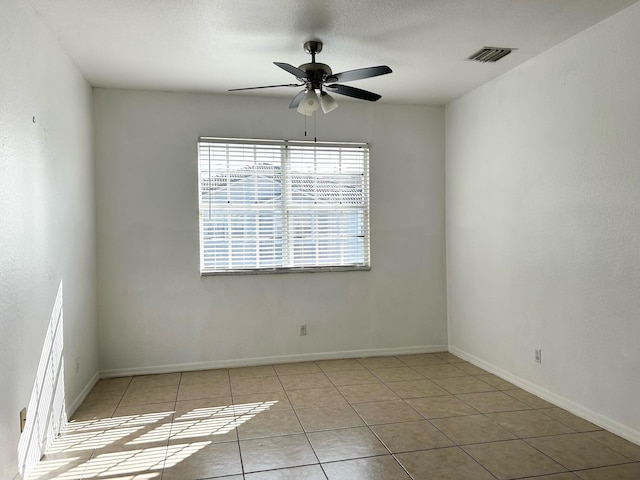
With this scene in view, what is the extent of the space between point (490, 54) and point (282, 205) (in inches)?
92.2

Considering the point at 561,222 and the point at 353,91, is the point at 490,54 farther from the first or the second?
the point at 561,222

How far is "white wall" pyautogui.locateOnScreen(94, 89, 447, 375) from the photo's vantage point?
463 cm

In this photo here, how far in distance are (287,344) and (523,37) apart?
11.2 ft

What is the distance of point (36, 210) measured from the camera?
2.96 metres

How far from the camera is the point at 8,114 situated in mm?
2559

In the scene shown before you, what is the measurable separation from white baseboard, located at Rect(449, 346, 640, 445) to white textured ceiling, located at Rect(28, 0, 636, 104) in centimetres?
263

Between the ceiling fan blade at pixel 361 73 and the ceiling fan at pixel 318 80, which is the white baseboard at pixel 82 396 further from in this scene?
the ceiling fan blade at pixel 361 73

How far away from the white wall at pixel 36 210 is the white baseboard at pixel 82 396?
0.04 meters

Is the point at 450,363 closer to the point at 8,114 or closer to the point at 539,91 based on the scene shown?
the point at 539,91

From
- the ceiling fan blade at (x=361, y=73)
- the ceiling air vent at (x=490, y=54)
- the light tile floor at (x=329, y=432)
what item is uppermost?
the ceiling air vent at (x=490, y=54)

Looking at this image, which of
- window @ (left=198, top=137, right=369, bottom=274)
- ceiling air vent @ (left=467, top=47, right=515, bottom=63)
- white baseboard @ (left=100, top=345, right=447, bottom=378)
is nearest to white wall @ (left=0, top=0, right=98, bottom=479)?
white baseboard @ (left=100, top=345, right=447, bottom=378)

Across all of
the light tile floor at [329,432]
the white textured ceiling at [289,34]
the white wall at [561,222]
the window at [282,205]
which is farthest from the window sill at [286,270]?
the white textured ceiling at [289,34]

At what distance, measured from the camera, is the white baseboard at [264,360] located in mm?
4656

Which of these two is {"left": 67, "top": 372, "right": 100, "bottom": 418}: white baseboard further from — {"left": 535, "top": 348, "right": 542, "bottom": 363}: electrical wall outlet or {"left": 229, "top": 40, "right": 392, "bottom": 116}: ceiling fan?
{"left": 535, "top": 348, "right": 542, "bottom": 363}: electrical wall outlet
